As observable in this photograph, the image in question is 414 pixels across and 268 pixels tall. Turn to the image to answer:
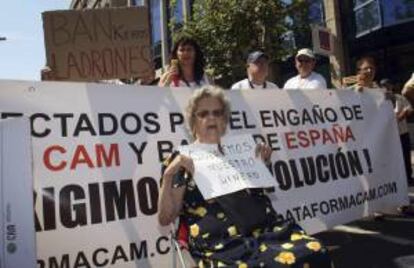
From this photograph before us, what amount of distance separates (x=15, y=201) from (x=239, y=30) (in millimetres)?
11718

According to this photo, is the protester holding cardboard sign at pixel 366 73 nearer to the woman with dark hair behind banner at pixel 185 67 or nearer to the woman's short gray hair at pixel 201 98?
the woman with dark hair behind banner at pixel 185 67

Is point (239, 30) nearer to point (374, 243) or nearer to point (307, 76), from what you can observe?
point (307, 76)

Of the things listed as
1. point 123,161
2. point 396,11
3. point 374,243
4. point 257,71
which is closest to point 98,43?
point 123,161

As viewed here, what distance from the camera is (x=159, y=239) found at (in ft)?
13.9

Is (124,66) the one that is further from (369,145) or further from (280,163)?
(369,145)

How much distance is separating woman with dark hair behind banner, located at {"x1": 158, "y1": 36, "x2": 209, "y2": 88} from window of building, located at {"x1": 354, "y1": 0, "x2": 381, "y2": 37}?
10.7 metres

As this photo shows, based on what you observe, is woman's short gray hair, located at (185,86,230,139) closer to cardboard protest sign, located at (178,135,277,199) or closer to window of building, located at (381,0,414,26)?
cardboard protest sign, located at (178,135,277,199)

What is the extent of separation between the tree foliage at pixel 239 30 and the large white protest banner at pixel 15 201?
→ 37.9 ft

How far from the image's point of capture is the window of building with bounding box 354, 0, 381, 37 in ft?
48.3

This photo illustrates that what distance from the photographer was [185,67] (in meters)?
5.09

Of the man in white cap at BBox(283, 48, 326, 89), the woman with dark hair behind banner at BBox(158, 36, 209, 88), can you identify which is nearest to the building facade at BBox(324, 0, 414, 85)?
the man in white cap at BBox(283, 48, 326, 89)

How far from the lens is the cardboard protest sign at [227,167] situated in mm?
3256

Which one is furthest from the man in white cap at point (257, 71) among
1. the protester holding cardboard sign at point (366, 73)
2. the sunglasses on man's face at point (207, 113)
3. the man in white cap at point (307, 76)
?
the sunglasses on man's face at point (207, 113)

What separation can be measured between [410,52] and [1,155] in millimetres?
13257
